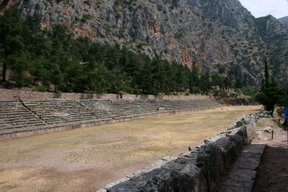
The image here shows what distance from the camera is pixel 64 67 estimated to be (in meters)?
70.0

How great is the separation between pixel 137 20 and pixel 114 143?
154313mm

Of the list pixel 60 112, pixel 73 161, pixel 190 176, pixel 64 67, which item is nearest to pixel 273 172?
pixel 190 176

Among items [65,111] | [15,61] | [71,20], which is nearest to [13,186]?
[65,111]

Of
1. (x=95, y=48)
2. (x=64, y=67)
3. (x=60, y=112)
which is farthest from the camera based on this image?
(x=95, y=48)

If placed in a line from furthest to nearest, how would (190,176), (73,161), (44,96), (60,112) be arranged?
1. (44,96)
2. (60,112)
3. (73,161)
4. (190,176)

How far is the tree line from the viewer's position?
59.7 m

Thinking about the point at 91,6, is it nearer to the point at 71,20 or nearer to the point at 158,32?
the point at 71,20

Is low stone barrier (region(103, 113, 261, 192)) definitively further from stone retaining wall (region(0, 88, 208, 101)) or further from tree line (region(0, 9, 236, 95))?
tree line (region(0, 9, 236, 95))

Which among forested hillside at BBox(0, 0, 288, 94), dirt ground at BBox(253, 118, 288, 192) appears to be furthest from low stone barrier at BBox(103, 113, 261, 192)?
forested hillside at BBox(0, 0, 288, 94)

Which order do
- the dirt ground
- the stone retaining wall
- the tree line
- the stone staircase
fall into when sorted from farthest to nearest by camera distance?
the tree line < the stone retaining wall < the stone staircase < the dirt ground

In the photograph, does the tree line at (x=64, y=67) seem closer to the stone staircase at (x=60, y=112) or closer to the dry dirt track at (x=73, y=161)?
the stone staircase at (x=60, y=112)

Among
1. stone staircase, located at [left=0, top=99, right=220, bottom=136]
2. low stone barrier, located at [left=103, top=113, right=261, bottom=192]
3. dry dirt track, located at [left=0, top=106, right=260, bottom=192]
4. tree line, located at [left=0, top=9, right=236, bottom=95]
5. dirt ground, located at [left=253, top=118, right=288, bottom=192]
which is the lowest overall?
dry dirt track, located at [left=0, top=106, right=260, bottom=192]

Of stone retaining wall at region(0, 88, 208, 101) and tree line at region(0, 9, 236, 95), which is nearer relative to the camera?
stone retaining wall at region(0, 88, 208, 101)

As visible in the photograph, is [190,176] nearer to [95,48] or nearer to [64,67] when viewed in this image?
[64,67]
